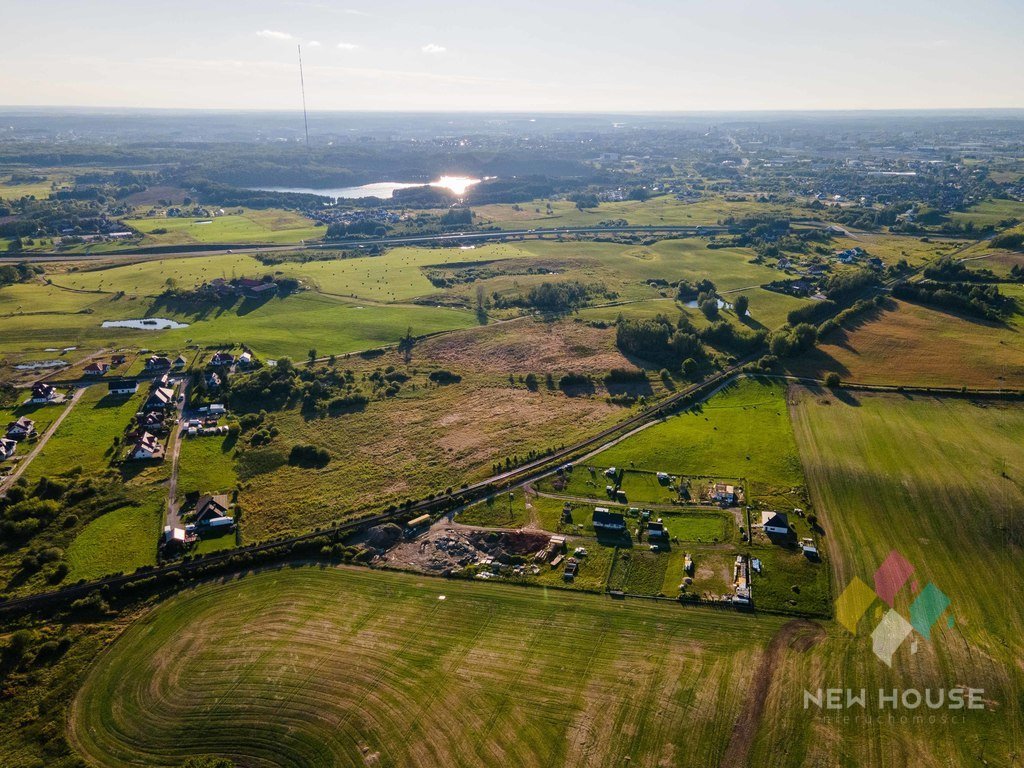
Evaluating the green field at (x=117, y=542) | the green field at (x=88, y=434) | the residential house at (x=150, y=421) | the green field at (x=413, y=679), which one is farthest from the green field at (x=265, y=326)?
the green field at (x=413, y=679)

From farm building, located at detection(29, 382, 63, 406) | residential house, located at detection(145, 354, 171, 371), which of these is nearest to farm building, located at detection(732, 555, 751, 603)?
residential house, located at detection(145, 354, 171, 371)

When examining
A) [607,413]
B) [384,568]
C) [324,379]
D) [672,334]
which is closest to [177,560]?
[384,568]

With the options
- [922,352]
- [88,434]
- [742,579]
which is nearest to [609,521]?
[742,579]

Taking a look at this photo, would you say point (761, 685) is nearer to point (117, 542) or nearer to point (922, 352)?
point (117, 542)

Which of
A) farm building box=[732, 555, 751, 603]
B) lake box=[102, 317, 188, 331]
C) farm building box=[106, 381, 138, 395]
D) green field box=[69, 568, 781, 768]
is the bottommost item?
green field box=[69, 568, 781, 768]

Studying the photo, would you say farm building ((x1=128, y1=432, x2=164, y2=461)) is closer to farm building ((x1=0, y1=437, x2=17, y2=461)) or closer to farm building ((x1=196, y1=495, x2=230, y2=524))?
farm building ((x1=196, y1=495, x2=230, y2=524))
